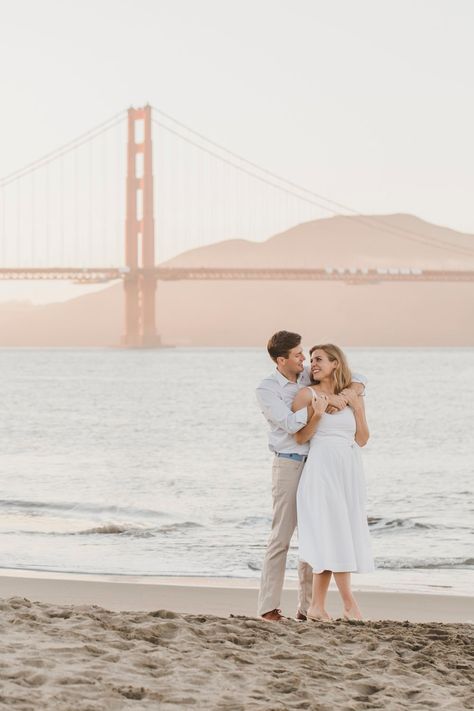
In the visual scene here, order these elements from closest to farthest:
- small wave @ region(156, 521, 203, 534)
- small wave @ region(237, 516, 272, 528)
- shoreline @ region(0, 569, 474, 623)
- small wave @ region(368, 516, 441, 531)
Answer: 1. shoreline @ region(0, 569, 474, 623)
2. small wave @ region(156, 521, 203, 534)
3. small wave @ region(368, 516, 441, 531)
4. small wave @ region(237, 516, 272, 528)

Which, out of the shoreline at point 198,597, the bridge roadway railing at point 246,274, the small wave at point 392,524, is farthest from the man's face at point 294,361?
the bridge roadway railing at point 246,274

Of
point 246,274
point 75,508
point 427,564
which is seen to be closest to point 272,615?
point 427,564

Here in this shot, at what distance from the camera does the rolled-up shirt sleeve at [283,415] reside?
Result: 4082 millimetres

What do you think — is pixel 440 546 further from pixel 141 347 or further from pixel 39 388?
pixel 141 347

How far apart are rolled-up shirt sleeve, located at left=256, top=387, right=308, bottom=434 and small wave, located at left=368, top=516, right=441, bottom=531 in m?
5.37

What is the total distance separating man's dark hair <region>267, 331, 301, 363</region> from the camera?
413cm

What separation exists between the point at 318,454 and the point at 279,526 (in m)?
0.32

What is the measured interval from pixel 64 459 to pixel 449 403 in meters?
18.9

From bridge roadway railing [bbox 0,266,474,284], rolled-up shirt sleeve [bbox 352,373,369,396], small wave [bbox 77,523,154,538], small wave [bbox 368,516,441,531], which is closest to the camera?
rolled-up shirt sleeve [bbox 352,373,369,396]

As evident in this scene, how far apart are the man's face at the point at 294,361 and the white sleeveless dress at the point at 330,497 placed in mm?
193

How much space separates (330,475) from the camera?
4.14 metres

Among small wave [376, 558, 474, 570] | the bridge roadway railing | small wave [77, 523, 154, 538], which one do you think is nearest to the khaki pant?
small wave [376, 558, 474, 570]

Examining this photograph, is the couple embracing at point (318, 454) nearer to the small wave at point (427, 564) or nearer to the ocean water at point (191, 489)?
the ocean water at point (191, 489)

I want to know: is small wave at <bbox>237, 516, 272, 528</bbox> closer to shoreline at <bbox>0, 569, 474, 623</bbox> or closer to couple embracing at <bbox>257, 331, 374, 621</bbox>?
shoreline at <bbox>0, 569, 474, 623</bbox>
